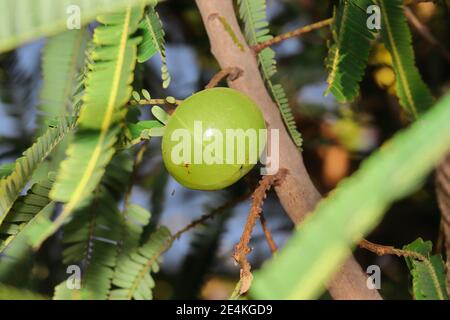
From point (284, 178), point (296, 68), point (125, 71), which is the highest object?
point (125, 71)

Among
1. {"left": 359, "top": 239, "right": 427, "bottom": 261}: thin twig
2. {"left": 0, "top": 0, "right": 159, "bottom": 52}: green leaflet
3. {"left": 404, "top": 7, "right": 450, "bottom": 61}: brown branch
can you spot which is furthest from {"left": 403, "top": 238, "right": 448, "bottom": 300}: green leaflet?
{"left": 404, "top": 7, "right": 450, "bottom": 61}: brown branch

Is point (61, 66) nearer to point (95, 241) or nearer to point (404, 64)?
point (95, 241)

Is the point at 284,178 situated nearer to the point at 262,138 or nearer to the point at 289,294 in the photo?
the point at 262,138

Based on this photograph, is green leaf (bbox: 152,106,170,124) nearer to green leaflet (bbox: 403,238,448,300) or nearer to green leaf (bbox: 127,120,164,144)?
green leaf (bbox: 127,120,164,144)

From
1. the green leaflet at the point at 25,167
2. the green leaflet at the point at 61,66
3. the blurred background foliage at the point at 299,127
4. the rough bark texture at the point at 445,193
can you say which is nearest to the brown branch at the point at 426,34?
the blurred background foliage at the point at 299,127

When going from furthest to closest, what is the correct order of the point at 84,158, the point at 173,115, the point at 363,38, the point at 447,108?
1. the point at 363,38
2. the point at 173,115
3. the point at 84,158
4. the point at 447,108

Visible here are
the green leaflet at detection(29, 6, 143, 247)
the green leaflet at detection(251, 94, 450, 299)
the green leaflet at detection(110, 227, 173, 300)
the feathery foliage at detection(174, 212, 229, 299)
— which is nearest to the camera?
the green leaflet at detection(251, 94, 450, 299)

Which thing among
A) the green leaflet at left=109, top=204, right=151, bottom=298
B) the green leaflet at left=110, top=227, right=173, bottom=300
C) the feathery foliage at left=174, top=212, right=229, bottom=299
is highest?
the green leaflet at left=109, top=204, right=151, bottom=298
